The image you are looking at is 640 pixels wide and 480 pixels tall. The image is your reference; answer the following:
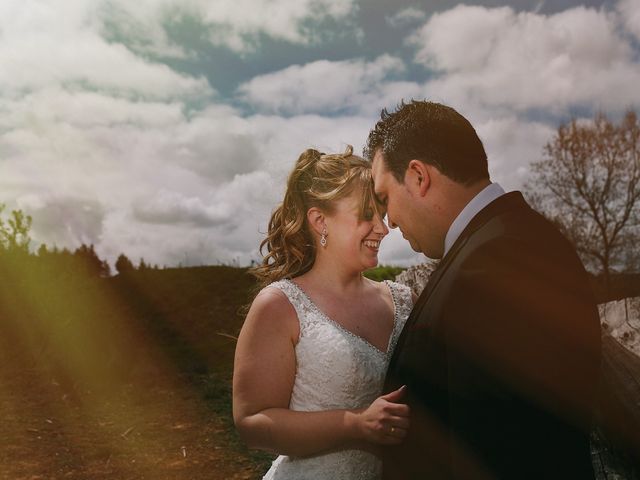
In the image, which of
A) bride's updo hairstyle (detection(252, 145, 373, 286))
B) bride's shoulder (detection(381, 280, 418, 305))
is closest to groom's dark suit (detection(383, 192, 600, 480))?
bride's updo hairstyle (detection(252, 145, 373, 286))

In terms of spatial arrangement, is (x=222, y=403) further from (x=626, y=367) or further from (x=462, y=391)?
(x=462, y=391)

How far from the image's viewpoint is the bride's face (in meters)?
3.84

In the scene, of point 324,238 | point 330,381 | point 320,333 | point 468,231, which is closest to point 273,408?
point 330,381

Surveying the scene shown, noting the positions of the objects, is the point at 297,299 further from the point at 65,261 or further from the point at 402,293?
the point at 65,261

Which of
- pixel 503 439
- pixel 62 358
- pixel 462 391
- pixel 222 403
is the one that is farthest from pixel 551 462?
pixel 62 358

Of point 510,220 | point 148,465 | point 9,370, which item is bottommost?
point 148,465

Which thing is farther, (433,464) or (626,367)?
(626,367)

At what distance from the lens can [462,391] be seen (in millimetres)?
2170

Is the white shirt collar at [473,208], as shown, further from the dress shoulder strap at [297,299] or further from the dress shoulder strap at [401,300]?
the dress shoulder strap at [401,300]

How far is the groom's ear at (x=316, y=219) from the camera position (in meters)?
3.98

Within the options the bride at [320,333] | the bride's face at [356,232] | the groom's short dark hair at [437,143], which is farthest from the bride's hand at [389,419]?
the bride's face at [356,232]

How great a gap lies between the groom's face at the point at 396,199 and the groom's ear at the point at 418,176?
3.0 inches

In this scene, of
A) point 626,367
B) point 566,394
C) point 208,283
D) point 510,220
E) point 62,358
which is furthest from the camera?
point 208,283

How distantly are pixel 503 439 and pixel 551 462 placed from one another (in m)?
0.22
